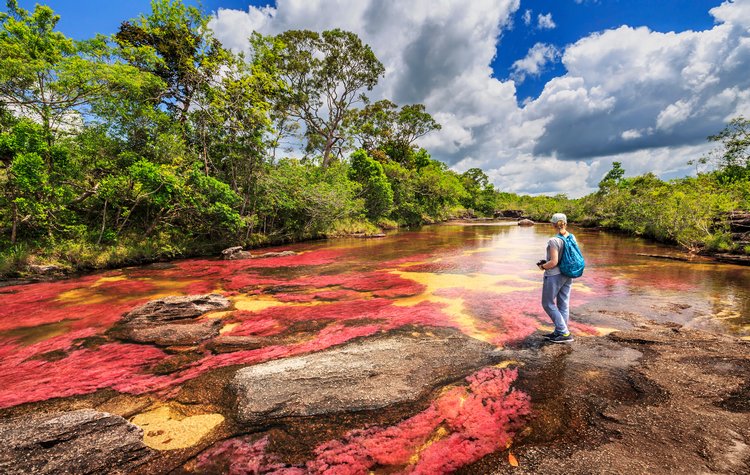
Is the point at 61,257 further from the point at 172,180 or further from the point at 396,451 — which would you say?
the point at 396,451

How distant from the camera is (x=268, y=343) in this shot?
18.7 ft

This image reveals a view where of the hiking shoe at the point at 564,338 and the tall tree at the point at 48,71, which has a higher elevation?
the tall tree at the point at 48,71

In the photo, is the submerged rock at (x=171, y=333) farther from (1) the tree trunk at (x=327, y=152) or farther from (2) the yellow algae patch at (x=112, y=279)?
(1) the tree trunk at (x=327, y=152)

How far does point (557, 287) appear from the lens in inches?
205

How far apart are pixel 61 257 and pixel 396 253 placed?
1484cm

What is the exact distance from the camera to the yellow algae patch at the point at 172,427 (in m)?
3.14

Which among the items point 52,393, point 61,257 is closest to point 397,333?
point 52,393

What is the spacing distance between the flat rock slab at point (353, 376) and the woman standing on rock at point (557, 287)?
1.27 meters

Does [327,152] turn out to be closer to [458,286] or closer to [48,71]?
[48,71]

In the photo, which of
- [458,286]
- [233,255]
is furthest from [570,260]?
[233,255]

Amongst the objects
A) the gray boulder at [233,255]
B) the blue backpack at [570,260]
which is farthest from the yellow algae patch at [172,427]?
the gray boulder at [233,255]

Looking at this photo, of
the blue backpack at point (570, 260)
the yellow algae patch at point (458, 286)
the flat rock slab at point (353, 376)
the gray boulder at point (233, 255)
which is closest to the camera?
the flat rock slab at point (353, 376)

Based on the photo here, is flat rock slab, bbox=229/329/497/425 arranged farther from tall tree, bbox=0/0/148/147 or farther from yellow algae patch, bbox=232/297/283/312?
tall tree, bbox=0/0/148/147

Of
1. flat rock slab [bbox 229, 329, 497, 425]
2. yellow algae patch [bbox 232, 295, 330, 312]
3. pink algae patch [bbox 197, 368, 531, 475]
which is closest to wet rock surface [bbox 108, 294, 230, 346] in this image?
→ yellow algae patch [bbox 232, 295, 330, 312]
